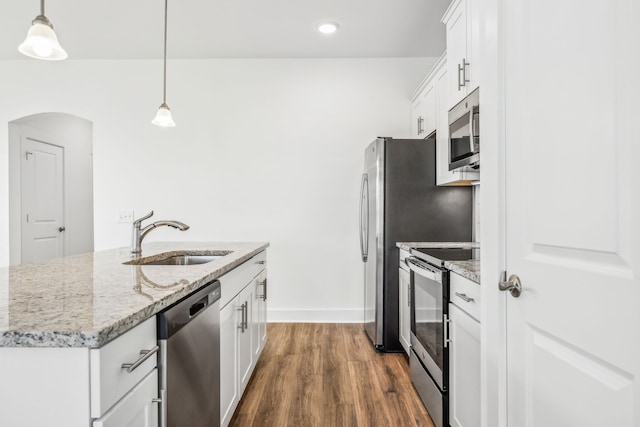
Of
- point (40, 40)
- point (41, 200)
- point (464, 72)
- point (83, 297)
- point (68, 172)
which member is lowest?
point (83, 297)

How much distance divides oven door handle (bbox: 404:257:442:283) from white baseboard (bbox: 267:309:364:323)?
151cm

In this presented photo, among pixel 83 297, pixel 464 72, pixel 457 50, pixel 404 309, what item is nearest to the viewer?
pixel 83 297

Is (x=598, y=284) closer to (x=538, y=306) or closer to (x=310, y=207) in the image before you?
(x=538, y=306)

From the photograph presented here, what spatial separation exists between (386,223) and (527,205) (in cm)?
185

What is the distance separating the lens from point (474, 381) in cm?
151

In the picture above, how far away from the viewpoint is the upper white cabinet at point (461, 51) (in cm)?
211

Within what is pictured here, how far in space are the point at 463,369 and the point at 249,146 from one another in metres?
2.97

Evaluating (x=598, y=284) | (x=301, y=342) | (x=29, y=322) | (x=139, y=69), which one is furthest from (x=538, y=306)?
(x=139, y=69)

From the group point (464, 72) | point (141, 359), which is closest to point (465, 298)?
point (141, 359)

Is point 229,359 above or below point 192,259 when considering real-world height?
below

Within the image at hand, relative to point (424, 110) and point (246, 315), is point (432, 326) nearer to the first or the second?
point (246, 315)

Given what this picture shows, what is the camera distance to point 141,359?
3.09 ft

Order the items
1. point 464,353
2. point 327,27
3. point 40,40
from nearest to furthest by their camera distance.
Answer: point 40,40 < point 464,353 < point 327,27

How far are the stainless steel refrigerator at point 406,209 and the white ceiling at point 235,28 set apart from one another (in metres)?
1.03
